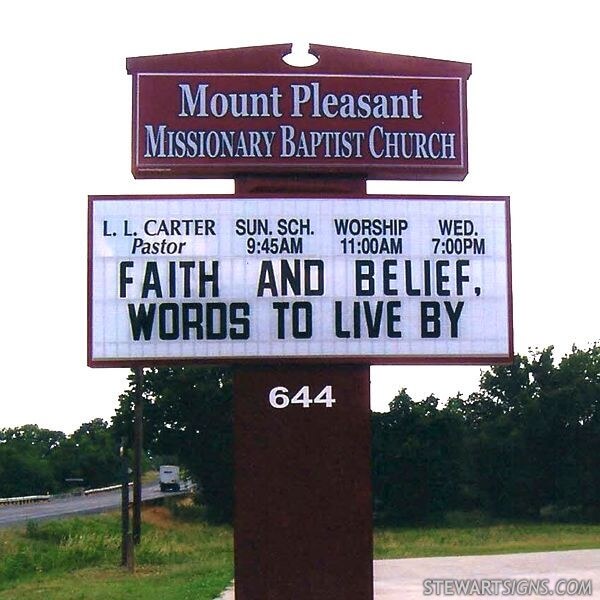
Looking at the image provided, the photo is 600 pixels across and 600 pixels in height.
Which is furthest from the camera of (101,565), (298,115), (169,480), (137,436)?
(169,480)

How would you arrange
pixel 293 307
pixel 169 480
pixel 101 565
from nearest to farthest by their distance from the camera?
pixel 293 307
pixel 101 565
pixel 169 480

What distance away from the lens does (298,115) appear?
39.3 feet

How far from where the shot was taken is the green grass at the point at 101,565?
22734 millimetres

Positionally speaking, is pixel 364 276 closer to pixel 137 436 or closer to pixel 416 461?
pixel 137 436

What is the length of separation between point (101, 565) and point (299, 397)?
2055 centimetres

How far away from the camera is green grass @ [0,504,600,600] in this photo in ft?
76.9

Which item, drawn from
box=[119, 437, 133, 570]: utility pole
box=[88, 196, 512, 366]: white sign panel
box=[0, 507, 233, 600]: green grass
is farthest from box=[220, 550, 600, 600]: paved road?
box=[88, 196, 512, 366]: white sign panel

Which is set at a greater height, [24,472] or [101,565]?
[101,565]

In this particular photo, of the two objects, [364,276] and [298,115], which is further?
[298,115]

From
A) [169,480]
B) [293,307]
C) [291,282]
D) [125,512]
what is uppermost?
[291,282]

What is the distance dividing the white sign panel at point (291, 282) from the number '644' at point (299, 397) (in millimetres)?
385

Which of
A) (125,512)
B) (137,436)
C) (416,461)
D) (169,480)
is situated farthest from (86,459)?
(125,512)

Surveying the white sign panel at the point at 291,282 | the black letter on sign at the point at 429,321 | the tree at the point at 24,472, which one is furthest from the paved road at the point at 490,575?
the tree at the point at 24,472

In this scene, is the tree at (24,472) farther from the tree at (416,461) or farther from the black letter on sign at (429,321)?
the black letter on sign at (429,321)
